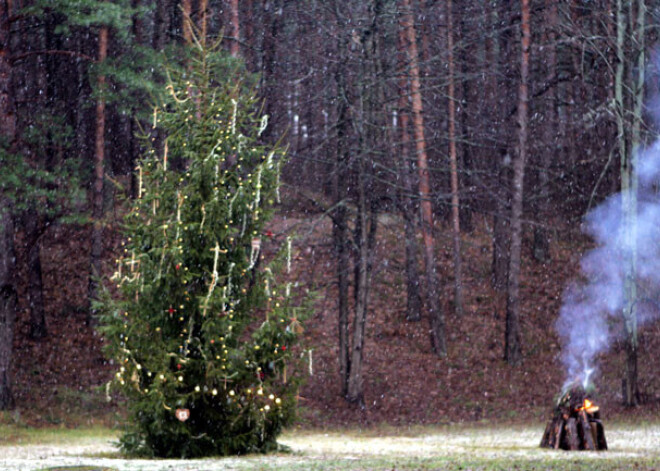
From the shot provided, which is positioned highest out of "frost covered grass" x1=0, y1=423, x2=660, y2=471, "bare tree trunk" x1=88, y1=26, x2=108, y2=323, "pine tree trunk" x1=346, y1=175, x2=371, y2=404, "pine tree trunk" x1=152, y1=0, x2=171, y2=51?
"pine tree trunk" x1=152, y1=0, x2=171, y2=51

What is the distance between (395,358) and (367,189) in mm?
5230

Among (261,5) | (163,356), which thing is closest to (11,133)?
(163,356)

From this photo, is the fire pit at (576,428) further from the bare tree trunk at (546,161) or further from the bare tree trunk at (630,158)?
the bare tree trunk at (546,161)

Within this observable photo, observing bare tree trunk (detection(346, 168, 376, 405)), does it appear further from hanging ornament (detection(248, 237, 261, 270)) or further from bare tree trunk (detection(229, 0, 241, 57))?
hanging ornament (detection(248, 237, 261, 270))

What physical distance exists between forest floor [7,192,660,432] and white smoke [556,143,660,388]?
19.0 inches

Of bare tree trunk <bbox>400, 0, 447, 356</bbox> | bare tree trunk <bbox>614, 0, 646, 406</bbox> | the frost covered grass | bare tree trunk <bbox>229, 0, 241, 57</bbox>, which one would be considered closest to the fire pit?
the frost covered grass

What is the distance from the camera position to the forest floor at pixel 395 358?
72.2 feet

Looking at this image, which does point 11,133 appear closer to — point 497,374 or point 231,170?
point 231,170

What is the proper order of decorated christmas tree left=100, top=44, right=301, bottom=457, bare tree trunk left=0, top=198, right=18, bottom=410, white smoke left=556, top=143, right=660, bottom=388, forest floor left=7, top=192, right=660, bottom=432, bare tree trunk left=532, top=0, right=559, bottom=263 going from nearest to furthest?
decorated christmas tree left=100, top=44, right=301, bottom=457 < bare tree trunk left=0, top=198, right=18, bottom=410 < forest floor left=7, top=192, right=660, bottom=432 < white smoke left=556, top=143, right=660, bottom=388 < bare tree trunk left=532, top=0, right=559, bottom=263

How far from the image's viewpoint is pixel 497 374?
82.3 feet

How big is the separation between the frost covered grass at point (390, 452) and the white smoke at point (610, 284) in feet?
19.3

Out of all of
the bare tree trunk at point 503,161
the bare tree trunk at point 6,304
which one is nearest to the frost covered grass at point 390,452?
the bare tree trunk at point 6,304

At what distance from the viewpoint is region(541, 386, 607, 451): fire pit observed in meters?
15.3

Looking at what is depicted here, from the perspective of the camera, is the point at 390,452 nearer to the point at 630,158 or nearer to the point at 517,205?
the point at 630,158
